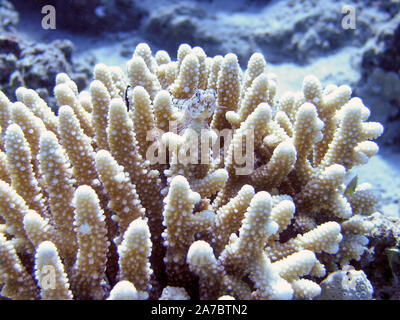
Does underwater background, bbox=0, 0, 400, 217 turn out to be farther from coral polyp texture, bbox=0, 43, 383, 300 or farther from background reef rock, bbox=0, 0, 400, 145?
coral polyp texture, bbox=0, 43, 383, 300

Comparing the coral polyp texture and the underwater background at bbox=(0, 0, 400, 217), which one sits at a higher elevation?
the underwater background at bbox=(0, 0, 400, 217)

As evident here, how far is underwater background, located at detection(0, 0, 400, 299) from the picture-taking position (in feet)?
20.2

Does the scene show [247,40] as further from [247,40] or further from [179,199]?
[179,199]

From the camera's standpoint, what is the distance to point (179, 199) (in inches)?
72.8

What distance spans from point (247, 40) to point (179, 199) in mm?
8975

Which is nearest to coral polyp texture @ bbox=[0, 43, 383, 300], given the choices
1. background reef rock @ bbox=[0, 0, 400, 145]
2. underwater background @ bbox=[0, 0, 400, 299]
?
underwater background @ bbox=[0, 0, 400, 299]

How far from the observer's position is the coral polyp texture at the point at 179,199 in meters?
1.82

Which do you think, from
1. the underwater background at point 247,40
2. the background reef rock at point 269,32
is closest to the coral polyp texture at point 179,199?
the underwater background at point 247,40

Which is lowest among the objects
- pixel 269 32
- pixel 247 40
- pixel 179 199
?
pixel 179 199

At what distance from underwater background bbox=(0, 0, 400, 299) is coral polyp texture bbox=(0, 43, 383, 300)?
3609 mm

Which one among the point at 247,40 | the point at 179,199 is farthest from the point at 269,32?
the point at 179,199

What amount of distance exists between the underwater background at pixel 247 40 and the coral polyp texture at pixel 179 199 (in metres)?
3.61

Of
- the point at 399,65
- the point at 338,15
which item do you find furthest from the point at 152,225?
the point at 338,15
